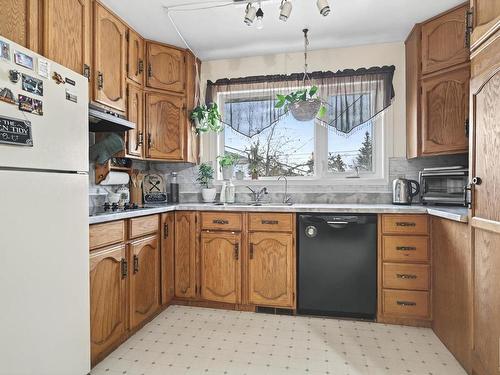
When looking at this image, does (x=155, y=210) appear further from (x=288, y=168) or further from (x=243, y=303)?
(x=288, y=168)

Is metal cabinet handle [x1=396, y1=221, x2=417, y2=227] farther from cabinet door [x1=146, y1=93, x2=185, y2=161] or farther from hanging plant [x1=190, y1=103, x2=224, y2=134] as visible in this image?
cabinet door [x1=146, y1=93, x2=185, y2=161]

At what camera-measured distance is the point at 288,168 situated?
3141mm

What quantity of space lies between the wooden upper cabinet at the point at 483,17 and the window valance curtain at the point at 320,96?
1.19 metres

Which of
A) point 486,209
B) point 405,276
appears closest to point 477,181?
point 486,209

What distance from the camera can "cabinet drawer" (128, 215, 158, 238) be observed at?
84.0 inches

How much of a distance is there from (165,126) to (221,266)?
1379 millimetres

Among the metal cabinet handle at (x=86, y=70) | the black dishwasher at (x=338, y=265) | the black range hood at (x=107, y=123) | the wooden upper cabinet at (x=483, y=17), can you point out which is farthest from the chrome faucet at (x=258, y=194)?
the wooden upper cabinet at (x=483, y=17)

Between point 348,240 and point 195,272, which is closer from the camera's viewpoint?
point 348,240

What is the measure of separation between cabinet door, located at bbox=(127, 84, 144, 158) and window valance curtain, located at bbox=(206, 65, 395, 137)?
2.50 feet

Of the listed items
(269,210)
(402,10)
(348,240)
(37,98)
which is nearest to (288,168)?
(269,210)

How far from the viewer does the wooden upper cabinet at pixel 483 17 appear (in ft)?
4.62

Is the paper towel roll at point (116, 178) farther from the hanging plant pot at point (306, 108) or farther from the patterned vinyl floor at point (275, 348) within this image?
the hanging plant pot at point (306, 108)

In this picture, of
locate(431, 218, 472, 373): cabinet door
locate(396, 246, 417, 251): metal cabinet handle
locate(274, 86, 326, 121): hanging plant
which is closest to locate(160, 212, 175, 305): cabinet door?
locate(274, 86, 326, 121): hanging plant

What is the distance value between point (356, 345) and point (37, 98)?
2.30m
